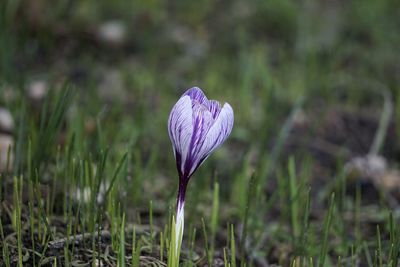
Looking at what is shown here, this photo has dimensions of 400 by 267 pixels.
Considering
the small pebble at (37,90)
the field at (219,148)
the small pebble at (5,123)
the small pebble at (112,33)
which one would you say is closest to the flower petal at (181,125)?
the field at (219,148)

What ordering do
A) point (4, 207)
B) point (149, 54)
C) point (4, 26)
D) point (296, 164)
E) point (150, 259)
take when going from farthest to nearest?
1. point (149, 54)
2. point (296, 164)
3. point (4, 26)
4. point (4, 207)
5. point (150, 259)

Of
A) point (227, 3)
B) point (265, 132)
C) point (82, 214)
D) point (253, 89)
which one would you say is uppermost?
point (227, 3)

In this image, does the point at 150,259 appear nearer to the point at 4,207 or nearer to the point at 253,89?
the point at 4,207

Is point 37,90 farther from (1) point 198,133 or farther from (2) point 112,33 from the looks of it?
(1) point 198,133

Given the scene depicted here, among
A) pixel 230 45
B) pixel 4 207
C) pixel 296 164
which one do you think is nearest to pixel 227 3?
pixel 230 45

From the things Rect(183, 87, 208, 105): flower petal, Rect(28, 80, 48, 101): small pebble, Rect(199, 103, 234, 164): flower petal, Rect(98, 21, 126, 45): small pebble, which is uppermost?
Rect(98, 21, 126, 45): small pebble

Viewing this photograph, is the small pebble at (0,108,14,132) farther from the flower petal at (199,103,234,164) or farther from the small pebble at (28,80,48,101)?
the flower petal at (199,103,234,164)

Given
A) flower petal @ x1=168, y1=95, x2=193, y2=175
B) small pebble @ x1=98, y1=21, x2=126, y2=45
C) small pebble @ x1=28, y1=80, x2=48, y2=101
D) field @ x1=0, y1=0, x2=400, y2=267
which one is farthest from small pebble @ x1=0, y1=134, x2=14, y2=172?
small pebble @ x1=98, y1=21, x2=126, y2=45
